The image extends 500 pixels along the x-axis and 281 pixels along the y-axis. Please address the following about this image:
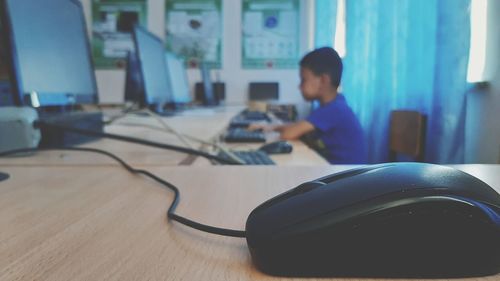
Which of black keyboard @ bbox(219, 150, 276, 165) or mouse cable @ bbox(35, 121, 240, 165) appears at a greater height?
mouse cable @ bbox(35, 121, 240, 165)

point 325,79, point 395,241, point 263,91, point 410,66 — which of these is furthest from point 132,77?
point 395,241

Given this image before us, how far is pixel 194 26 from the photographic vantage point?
4.75 metres

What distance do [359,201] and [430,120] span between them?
1885 millimetres

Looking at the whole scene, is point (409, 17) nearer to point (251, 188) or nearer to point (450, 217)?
point (251, 188)

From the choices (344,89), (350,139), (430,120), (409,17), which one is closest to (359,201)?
(350,139)

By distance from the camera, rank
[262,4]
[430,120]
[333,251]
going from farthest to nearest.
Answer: [262,4] → [430,120] → [333,251]

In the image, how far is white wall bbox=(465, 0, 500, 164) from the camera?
1.45m

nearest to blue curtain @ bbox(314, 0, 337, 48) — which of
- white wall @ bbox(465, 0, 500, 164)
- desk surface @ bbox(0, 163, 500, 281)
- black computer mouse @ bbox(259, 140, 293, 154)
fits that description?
white wall @ bbox(465, 0, 500, 164)

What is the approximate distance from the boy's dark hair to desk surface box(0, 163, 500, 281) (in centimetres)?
146

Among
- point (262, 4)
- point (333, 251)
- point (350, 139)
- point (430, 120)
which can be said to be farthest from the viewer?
point (262, 4)

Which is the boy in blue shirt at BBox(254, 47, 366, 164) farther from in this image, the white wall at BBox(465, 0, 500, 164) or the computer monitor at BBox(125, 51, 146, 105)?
the computer monitor at BBox(125, 51, 146, 105)

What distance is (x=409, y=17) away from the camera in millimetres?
2123

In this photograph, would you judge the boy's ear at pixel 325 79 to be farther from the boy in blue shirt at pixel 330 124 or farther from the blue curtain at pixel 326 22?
the blue curtain at pixel 326 22

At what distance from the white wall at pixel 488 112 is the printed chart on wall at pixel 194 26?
3.57 meters
